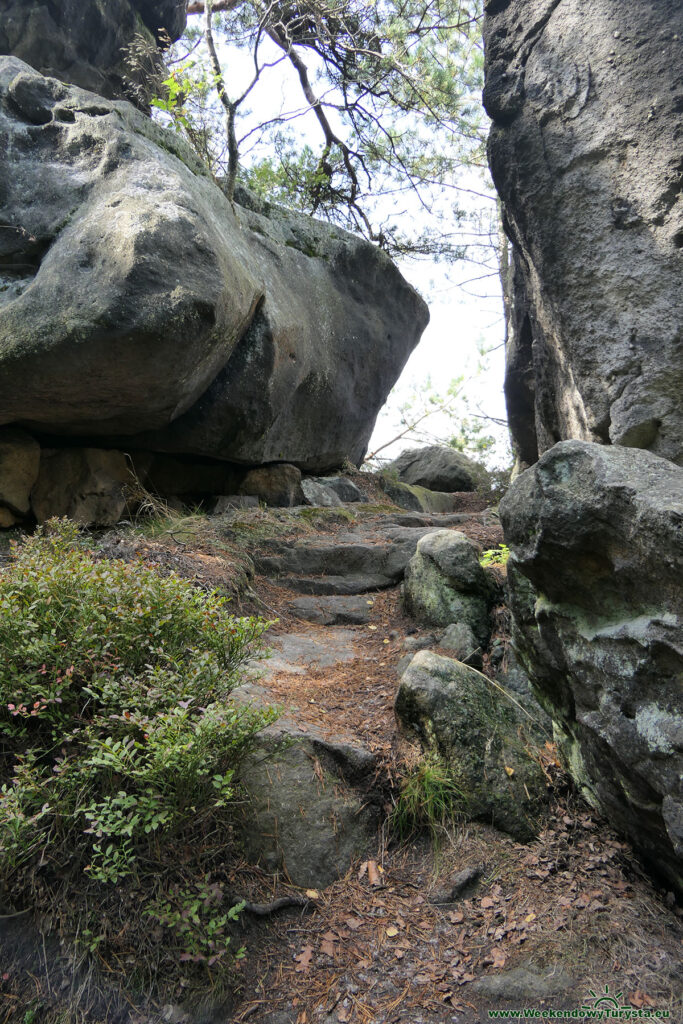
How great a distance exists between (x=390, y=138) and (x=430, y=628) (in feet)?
28.4

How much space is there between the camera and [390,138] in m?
11.0

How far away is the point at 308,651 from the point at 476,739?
1646 millimetres

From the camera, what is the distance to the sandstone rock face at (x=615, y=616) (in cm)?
262

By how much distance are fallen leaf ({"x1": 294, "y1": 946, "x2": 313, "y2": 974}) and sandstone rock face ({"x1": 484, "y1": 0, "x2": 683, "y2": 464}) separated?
3033mm

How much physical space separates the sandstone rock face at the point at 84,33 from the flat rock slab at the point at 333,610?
269 inches

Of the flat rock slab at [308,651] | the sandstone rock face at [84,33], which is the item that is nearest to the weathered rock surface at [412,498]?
the flat rock slab at [308,651]

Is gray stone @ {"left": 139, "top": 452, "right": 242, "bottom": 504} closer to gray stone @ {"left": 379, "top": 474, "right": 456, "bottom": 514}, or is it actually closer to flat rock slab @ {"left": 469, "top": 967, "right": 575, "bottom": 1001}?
gray stone @ {"left": 379, "top": 474, "right": 456, "bottom": 514}

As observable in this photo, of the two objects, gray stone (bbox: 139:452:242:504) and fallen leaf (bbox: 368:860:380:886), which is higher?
gray stone (bbox: 139:452:242:504)

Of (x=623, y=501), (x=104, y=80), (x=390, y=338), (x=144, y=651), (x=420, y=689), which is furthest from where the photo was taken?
(x=390, y=338)

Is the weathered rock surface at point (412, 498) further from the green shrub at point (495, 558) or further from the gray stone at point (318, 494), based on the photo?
the green shrub at point (495, 558)

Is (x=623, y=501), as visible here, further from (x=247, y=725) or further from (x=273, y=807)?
(x=273, y=807)

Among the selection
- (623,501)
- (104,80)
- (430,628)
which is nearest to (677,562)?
(623,501)

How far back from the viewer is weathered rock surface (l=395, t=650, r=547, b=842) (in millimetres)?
3457

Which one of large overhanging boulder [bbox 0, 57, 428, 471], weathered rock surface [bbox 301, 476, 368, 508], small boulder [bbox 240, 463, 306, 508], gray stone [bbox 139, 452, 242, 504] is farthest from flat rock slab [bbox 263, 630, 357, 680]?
weathered rock surface [bbox 301, 476, 368, 508]
